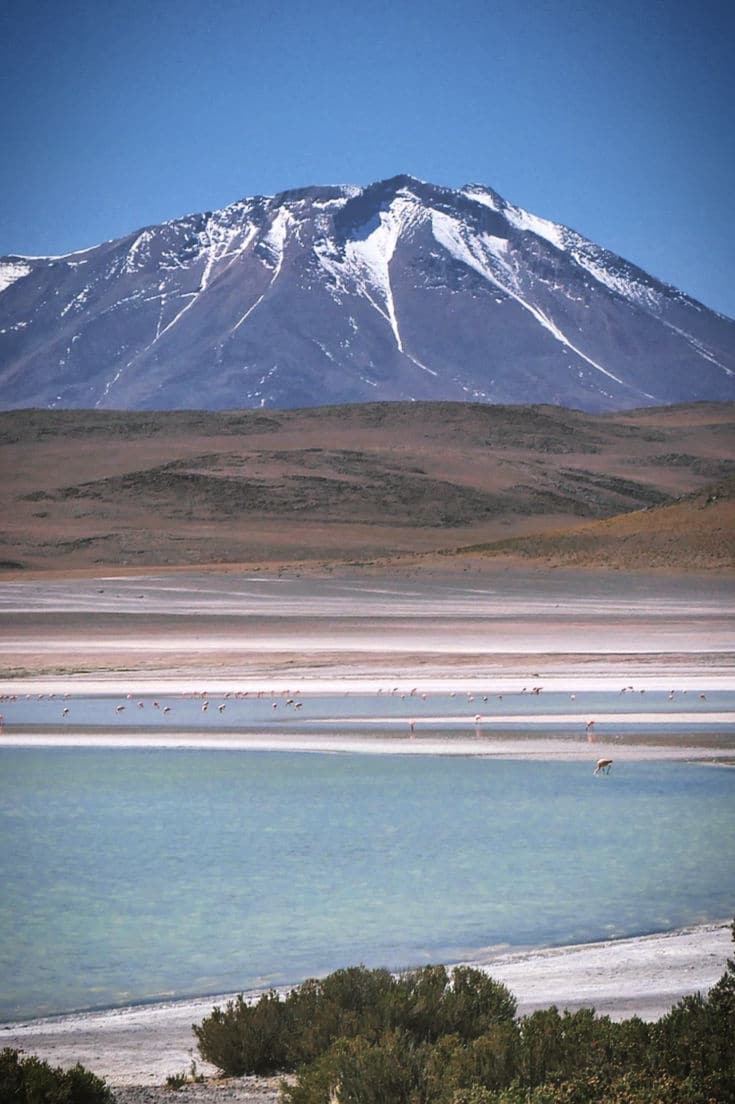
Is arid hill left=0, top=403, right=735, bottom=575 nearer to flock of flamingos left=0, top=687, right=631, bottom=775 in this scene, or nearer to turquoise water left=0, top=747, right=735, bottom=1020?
flock of flamingos left=0, top=687, right=631, bottom=775

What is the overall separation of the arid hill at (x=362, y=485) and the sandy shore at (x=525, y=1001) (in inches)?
1628

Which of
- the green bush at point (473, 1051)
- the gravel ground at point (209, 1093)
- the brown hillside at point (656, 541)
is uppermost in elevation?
the brown hillside at point (656, 541)

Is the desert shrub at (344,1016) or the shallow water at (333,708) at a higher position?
the shallow water at (333,708)

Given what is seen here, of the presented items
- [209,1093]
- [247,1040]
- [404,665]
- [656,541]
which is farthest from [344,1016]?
[656,541]

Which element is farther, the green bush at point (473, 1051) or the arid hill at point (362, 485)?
the arid hill at point (362, 485)

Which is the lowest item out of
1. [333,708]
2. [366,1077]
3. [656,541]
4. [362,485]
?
[366,1077]

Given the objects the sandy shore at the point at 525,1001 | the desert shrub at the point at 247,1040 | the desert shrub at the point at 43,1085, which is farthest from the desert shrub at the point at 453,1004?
the desert shrub at the point at 43,1085

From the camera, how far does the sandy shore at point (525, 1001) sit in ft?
26.2

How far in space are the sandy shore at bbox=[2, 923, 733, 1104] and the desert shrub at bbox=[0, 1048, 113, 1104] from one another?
1.83 ft

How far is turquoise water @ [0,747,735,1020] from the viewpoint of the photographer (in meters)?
10.8

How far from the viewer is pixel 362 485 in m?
93.8

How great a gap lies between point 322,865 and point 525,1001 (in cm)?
517

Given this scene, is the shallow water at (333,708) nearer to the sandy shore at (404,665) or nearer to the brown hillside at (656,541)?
the sandy shore at (404,665)

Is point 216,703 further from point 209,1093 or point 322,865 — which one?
point 209,1093
